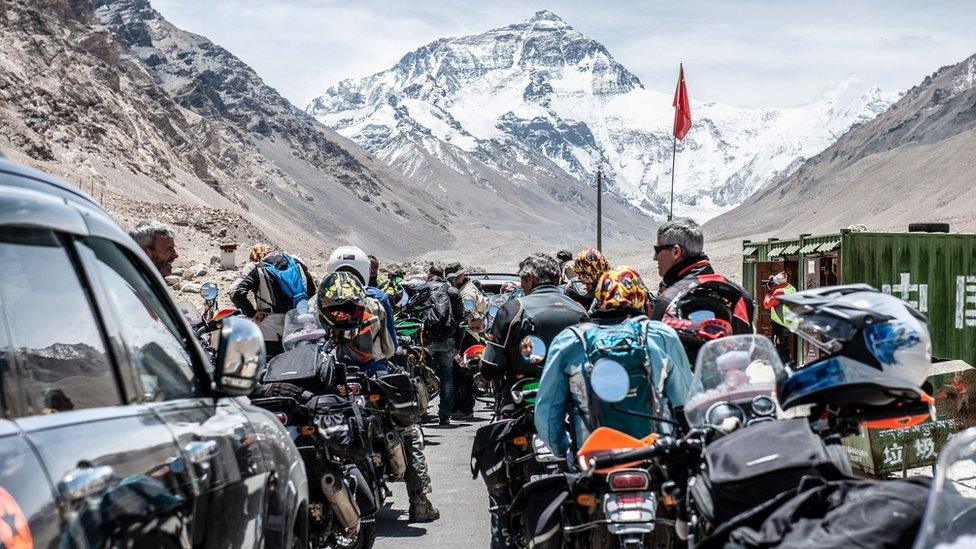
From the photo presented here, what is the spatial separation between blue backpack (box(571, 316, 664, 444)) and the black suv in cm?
179

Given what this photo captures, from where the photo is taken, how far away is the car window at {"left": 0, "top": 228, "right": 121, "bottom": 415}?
2.66 metres

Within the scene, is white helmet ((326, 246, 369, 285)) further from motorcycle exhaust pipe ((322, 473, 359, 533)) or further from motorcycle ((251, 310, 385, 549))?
motorcycle exhaust pipe ((322, 473, 359, 533))

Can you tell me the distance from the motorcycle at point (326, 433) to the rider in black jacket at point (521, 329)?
0.85 m

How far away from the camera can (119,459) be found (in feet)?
8.54

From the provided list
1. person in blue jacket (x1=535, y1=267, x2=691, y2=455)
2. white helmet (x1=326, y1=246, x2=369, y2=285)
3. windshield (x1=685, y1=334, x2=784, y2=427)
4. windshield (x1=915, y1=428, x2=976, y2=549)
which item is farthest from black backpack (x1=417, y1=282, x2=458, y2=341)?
windshield (x1=915, y1=428, x2=976, y2=549)

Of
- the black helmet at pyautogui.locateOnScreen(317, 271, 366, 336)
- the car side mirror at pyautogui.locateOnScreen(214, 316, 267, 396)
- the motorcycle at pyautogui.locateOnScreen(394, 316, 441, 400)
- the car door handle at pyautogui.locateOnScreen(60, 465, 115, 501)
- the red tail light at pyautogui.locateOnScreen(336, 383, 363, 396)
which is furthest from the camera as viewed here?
the motorcycle at pyautogui.locateOnScreen(394, 316, 441, 400)

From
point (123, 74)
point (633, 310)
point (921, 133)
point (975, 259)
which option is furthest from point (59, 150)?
point (921, 133)

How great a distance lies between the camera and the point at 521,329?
7.22 meters

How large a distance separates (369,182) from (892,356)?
179027 mm

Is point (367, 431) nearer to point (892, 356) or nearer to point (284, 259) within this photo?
point (284, 259)

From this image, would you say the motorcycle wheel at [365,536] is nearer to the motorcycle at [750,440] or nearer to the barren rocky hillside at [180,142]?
the motorcycle at [750,440]

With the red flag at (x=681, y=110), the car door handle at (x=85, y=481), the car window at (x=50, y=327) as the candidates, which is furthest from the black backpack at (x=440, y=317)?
the red flag at (x=681, y=110)

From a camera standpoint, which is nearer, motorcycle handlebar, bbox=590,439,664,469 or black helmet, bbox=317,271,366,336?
motorcycle handlebar, bbox=590,439,664,469

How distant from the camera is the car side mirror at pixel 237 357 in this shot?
367cm
